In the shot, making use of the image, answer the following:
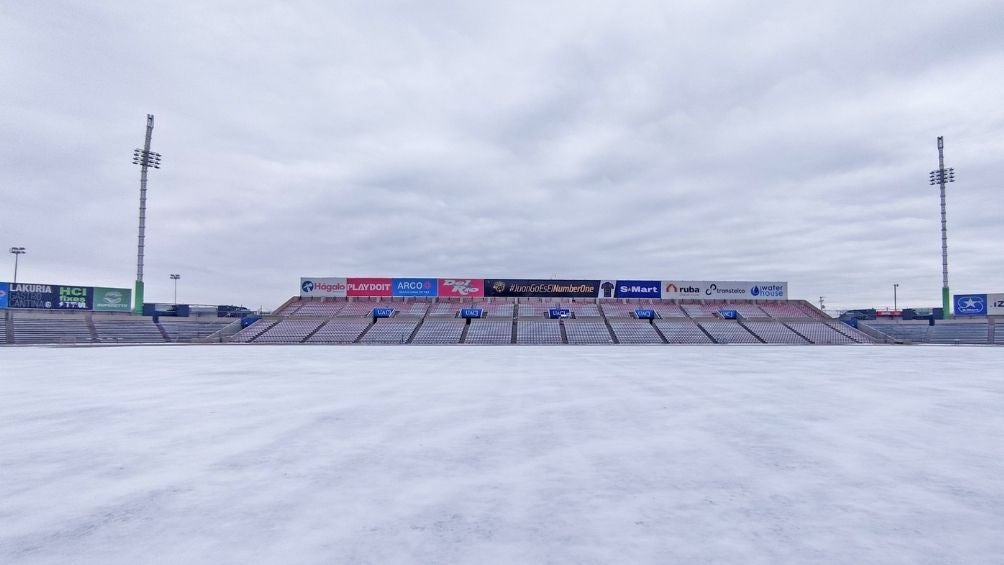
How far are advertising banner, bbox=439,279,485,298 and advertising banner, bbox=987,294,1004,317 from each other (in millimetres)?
59339

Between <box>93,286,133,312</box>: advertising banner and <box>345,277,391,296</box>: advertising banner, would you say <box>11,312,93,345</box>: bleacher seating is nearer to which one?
<box>93,286,133,312</box>: advertising banner

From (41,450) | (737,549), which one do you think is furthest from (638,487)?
(41,450)

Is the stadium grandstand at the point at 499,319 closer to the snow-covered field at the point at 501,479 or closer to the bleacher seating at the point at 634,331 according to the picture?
the bleacher seating at the point at 634,331

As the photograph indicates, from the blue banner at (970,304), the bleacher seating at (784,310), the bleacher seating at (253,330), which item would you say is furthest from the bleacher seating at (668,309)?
the bleacher seating at (253,330)

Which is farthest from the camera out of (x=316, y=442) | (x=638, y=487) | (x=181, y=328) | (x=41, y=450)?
(x=181, y=328)

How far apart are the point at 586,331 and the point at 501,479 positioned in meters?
52.5

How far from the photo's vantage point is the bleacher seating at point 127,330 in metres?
50.3

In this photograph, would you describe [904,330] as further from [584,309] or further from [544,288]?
[544,288]

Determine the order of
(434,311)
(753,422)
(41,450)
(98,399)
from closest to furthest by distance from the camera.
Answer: (41,450) → (753,422) → (98,399) → (434,311)

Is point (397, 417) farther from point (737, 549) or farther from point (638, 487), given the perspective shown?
point (737, 549)

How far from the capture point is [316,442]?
809 centimetres

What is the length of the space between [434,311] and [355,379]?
46661 millimetres

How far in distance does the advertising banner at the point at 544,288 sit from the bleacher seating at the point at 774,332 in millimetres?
19107

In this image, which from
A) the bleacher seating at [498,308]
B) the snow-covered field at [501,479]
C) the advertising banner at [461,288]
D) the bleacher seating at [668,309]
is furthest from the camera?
the advertising banner at [461,288]
